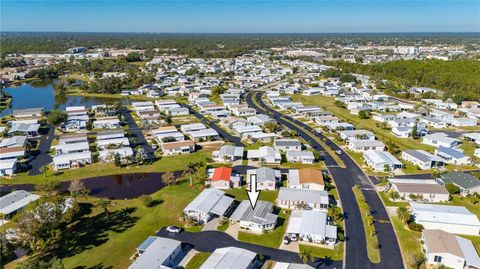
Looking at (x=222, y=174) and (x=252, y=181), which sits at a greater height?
(x=222, y=174)

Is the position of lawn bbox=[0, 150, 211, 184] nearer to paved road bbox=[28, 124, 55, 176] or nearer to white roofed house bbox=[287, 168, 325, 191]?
paved road bbox=[28, 124, 55, 176]

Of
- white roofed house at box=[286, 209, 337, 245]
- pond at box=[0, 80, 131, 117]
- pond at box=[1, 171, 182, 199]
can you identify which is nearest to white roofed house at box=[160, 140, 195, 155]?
pond at box=[1, 171, 182, 199]

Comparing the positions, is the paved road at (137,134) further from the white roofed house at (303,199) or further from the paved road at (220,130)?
the white roofed house at (303,199)

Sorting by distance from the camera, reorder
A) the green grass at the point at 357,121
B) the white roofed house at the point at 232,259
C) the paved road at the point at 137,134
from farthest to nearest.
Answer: the green grass at the point at 357,121, the paved road at the point at 137,134, the white roofed house at the point at 232,259

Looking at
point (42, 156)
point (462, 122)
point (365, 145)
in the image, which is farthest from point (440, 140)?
point (42, 156)

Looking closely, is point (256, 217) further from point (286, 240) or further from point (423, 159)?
point (423, 159)

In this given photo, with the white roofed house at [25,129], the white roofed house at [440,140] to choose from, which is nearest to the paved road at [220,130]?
the white roofed house at [25,129]

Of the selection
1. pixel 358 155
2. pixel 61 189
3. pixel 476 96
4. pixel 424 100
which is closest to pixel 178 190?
pixel 61 189
